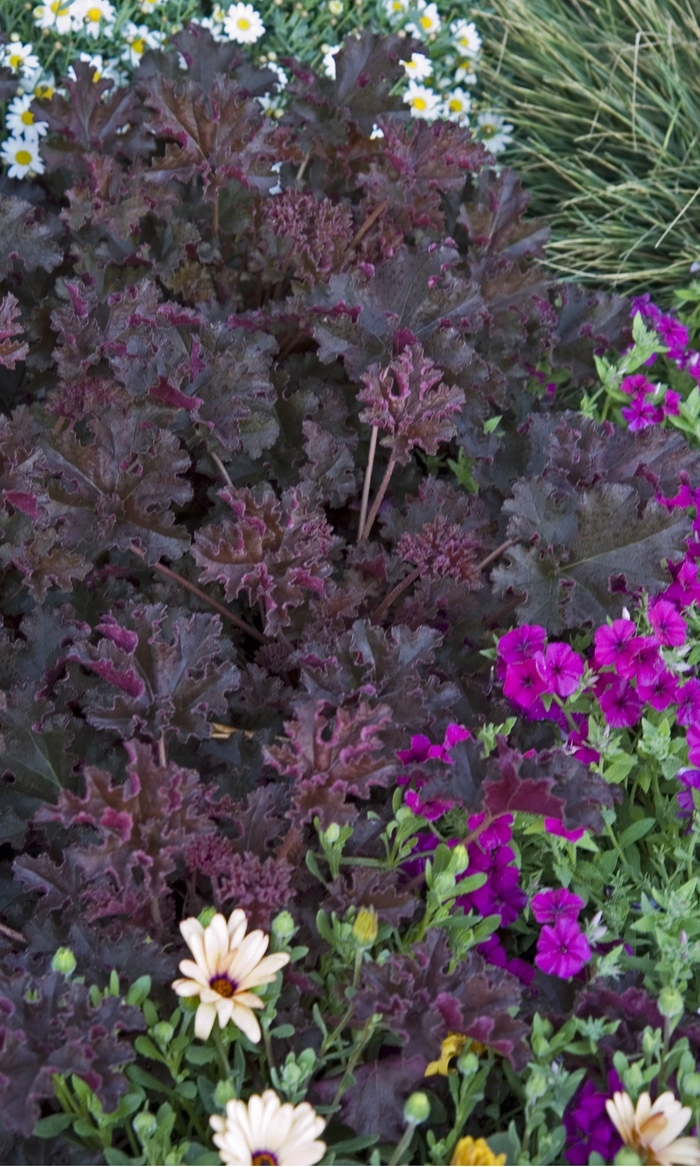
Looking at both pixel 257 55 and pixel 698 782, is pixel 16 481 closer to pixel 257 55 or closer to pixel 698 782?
pixel 698 782

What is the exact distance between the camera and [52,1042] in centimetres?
119

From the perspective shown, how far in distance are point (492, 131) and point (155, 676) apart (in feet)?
7.17

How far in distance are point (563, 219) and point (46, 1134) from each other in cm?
275

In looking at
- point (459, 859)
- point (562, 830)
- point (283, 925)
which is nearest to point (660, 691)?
point (562, 830)

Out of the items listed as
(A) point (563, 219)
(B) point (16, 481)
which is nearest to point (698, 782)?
(B) point (16, 481)

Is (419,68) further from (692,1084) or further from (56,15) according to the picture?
(692,1084)

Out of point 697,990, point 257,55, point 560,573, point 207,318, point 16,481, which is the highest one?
point 257,55

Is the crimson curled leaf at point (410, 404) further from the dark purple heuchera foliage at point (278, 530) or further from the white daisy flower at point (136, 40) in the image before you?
the white daisy flower at point (136, 40)

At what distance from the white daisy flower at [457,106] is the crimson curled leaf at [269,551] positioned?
1.75 meters

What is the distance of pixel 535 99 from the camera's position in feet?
10.3

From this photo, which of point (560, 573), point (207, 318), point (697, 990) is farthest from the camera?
point (207, 318)

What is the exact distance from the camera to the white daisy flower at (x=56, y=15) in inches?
100

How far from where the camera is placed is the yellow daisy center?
1178 mm

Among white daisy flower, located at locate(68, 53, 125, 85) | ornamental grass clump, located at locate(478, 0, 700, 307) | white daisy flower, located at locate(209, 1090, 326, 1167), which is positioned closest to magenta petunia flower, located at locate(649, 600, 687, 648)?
white daisy flower, located at locate(209, 1090, 326, 1167)
